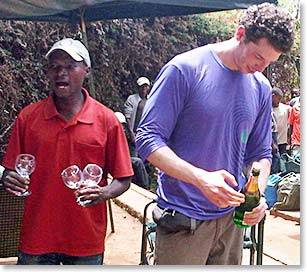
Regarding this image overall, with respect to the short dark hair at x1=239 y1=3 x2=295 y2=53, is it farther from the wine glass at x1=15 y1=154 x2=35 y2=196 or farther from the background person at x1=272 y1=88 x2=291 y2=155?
the background person at x1=272 y1=88 x2=291 y2=155

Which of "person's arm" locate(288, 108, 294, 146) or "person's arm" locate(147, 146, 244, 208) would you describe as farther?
"person's arm" locate(288, 108, 294, 146)

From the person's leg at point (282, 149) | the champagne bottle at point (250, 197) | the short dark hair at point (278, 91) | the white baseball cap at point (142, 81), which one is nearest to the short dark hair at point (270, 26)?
the champagne bottle at point (250, 197)

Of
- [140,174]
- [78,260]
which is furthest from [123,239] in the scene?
[78,260]

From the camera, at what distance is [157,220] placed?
1294 millimetres

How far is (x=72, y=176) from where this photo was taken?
4.35ft

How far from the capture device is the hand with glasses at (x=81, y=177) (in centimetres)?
131

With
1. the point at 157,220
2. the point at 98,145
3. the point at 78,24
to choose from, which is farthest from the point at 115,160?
the point at 78,24

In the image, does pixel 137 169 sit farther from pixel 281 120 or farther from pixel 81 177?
pixel 281 120

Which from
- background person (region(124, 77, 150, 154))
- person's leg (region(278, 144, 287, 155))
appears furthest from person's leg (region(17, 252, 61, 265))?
person's leg (region(278, 144, 287, 155))

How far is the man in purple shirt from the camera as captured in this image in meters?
1.18

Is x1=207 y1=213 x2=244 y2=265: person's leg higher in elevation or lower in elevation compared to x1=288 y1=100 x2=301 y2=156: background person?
lower

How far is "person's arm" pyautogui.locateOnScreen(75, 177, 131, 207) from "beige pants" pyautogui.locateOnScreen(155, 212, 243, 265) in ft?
0.48

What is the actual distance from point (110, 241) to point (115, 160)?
900 millimetres

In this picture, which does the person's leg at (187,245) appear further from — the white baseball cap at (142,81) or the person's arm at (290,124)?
the white baseball cap at (142,81)
